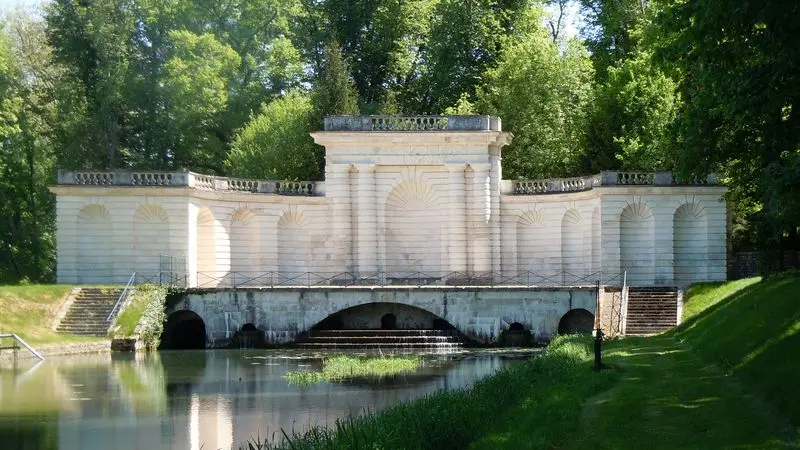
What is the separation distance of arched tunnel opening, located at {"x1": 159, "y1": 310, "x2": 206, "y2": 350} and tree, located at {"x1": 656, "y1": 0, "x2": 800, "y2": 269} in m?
25.0

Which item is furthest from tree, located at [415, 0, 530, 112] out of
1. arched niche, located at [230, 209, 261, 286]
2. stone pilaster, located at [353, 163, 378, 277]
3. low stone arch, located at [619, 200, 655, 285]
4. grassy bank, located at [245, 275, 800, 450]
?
grassy bank, located at [245, 275, 800, 450]

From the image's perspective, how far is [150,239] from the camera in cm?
5006

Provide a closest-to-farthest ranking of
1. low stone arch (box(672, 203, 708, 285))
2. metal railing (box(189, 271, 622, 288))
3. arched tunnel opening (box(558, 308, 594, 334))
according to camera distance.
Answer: arched tunnel opening (box(558, 308, 594, 334)) < low stone arch (box(672, 203, 708, 285)) < metal railing (box(189, 271, 622, 288))

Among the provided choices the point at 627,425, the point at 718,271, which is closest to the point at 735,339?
the point at 627,425

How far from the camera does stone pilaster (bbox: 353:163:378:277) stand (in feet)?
173

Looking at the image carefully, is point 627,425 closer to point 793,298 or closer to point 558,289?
point 793,298

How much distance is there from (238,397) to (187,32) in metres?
40.6

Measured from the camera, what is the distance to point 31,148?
64250 mm

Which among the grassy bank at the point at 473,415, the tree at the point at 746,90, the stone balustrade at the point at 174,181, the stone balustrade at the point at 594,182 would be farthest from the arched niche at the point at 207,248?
the grassy bank at the point at 473,415

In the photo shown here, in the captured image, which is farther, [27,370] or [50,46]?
[50,46]

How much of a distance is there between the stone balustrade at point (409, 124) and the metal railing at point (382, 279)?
667 centimetres

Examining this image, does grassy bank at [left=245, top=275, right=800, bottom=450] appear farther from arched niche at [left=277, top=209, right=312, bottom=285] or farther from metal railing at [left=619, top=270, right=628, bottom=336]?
arched niche at [left=277, top=209, right=312, bottom=285]

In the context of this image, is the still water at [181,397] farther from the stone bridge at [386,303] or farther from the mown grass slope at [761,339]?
the mown grass slope at [761,339]

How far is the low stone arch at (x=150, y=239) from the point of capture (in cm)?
4988
